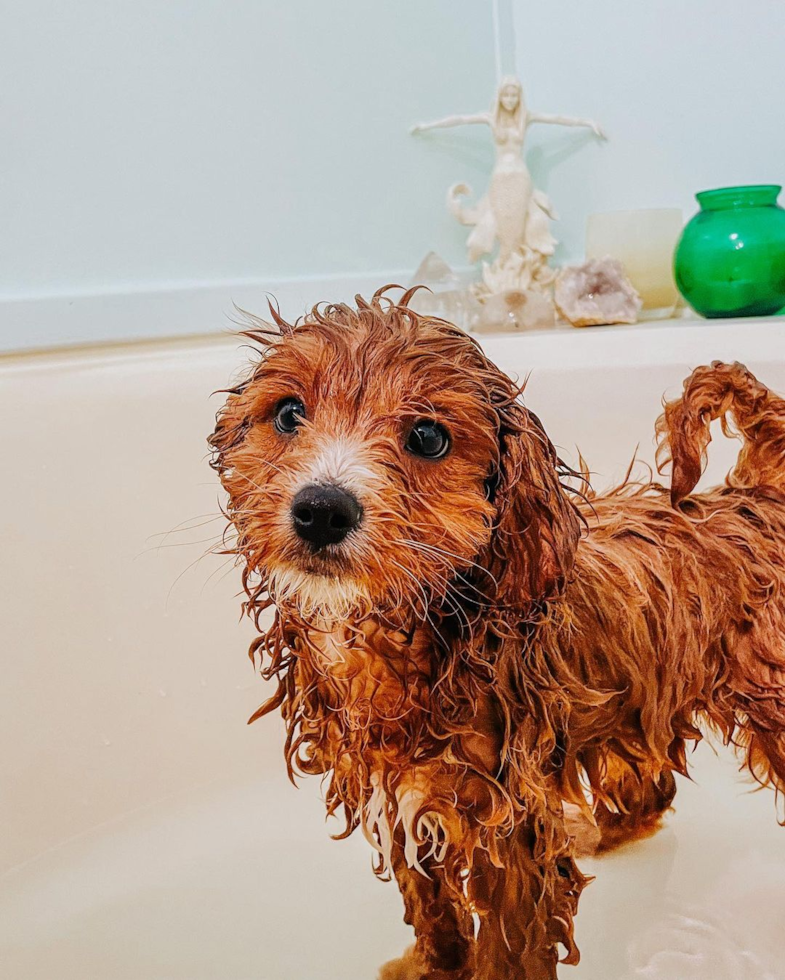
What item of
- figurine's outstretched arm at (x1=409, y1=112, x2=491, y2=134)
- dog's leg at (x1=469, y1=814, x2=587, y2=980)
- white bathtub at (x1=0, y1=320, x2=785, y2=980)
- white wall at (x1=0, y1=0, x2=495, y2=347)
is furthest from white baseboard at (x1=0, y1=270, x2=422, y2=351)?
dog's leg at (x1=469, y1=814, x2=587, y2=980)

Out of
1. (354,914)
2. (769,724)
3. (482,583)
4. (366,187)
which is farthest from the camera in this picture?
(366,187)

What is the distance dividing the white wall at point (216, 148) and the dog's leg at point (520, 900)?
4.89 ft

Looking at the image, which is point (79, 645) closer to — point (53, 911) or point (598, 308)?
point (53, 911)

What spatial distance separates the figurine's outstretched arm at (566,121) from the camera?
2.78 meters

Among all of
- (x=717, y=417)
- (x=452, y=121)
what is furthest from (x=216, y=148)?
(x=717, y=417)

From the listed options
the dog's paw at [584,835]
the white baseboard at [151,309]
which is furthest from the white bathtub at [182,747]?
the white baseboard at [151,309]

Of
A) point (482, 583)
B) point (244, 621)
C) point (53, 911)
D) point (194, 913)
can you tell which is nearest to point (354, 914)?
point (194, 913)

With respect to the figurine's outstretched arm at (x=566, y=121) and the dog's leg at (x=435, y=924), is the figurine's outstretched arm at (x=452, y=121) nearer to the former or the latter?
the figurine's outstretched arm at (x=566, y=121)

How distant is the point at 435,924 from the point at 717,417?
2.14 feet

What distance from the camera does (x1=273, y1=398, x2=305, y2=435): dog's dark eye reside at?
0.85 m

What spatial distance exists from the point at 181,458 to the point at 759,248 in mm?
1311

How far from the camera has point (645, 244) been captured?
2.61 meters

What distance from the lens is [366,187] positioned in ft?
8.93

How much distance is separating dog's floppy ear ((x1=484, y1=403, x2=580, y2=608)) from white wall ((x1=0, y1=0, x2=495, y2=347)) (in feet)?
4.76
